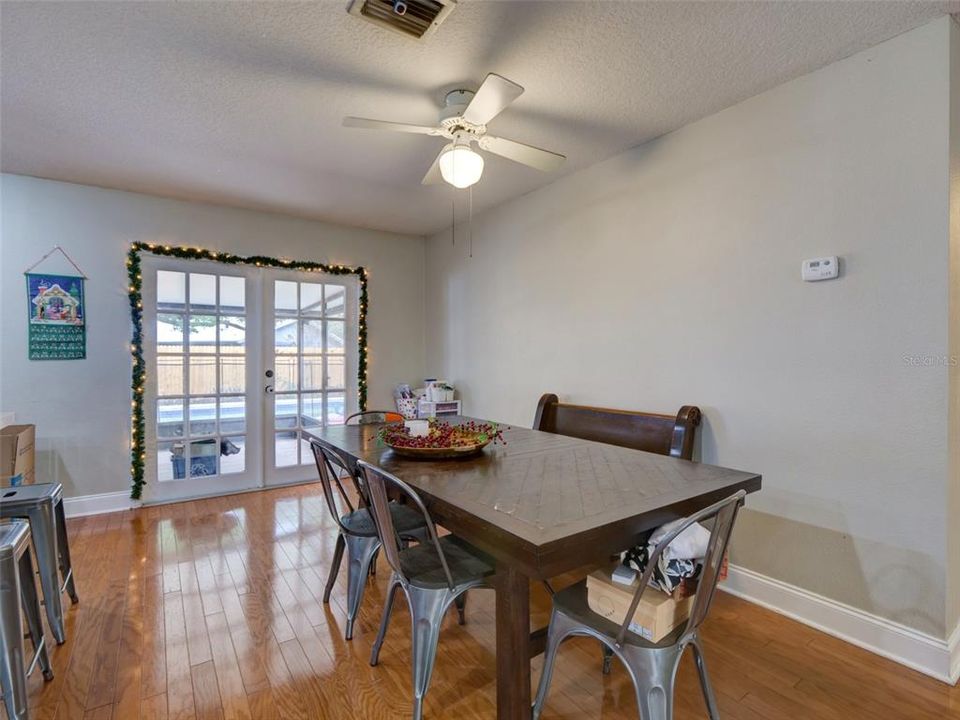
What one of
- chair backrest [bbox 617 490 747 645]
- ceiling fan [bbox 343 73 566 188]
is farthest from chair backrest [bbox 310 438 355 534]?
ceiling fan [bbox 343 73 566 188]

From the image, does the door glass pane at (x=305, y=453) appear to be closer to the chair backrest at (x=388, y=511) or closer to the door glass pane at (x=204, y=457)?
the door glass pane at (x=204, y=457)

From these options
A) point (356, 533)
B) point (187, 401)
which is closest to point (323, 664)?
point (356, 533)

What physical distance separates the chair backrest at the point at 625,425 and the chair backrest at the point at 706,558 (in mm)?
1187

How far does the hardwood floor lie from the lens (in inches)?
64.8

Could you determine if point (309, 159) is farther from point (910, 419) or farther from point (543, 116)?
point (910, 419)

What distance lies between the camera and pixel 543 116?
255 centimetres

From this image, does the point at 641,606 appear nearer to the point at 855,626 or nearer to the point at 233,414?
the point at 855,626

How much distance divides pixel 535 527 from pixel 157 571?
2595mm

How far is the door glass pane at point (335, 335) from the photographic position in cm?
469

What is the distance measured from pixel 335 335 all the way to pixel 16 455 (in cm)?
245

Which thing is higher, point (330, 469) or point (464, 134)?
point (464, 134)

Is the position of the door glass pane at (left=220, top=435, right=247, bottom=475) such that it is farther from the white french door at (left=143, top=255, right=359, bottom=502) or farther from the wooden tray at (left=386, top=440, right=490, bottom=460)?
the wooden tray at (left=386, top=440, right=490, bottom=460)

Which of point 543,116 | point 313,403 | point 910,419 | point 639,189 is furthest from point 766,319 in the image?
point 313,403

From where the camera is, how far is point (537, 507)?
1.38 m
